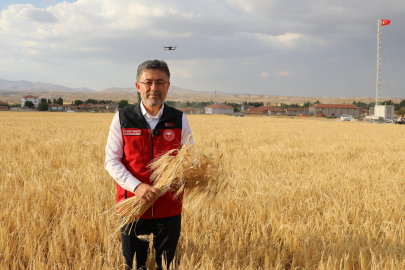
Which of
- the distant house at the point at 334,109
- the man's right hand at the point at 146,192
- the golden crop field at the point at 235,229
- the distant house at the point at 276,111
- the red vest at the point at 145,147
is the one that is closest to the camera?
the man's right hand at the point at 146,192

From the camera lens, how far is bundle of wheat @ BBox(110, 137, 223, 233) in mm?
2051

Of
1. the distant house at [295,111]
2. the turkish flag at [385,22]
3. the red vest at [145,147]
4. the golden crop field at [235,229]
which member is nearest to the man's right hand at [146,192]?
the red vest at [145,147]

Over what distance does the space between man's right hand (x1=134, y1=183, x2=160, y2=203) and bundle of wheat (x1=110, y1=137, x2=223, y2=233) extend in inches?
2.1

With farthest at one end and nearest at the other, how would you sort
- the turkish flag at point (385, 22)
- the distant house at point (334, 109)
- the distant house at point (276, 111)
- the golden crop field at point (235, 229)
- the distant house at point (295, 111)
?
the distant house at point (295, 111) → the distant house at point (276, 111) → the distant house at point (334, 109) → the turkish flag at point (385, 22) → the golden crop field at point (235, 229)

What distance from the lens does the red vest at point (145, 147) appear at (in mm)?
2240

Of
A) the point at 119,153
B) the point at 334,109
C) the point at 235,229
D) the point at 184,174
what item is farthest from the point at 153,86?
the point at 334,109

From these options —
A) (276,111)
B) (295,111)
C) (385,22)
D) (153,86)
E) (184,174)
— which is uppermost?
(385,22)

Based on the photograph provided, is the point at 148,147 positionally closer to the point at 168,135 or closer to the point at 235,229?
the point at 168,135

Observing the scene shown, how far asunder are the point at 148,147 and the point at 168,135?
0.20 meters

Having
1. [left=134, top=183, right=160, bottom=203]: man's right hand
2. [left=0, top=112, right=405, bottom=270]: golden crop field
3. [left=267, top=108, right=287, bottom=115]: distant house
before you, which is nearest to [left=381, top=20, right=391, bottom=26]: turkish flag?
[left=0, top=112, right=405, bottom=270]: golden crop field

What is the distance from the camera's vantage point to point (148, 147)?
7.39 ft

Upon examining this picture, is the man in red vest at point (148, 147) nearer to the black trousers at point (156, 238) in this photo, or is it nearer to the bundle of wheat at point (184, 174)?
the black trousers at point (156, 238)

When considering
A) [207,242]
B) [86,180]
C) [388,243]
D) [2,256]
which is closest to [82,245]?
[2,256]

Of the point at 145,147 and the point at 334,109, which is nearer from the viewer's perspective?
the point at 145,147
